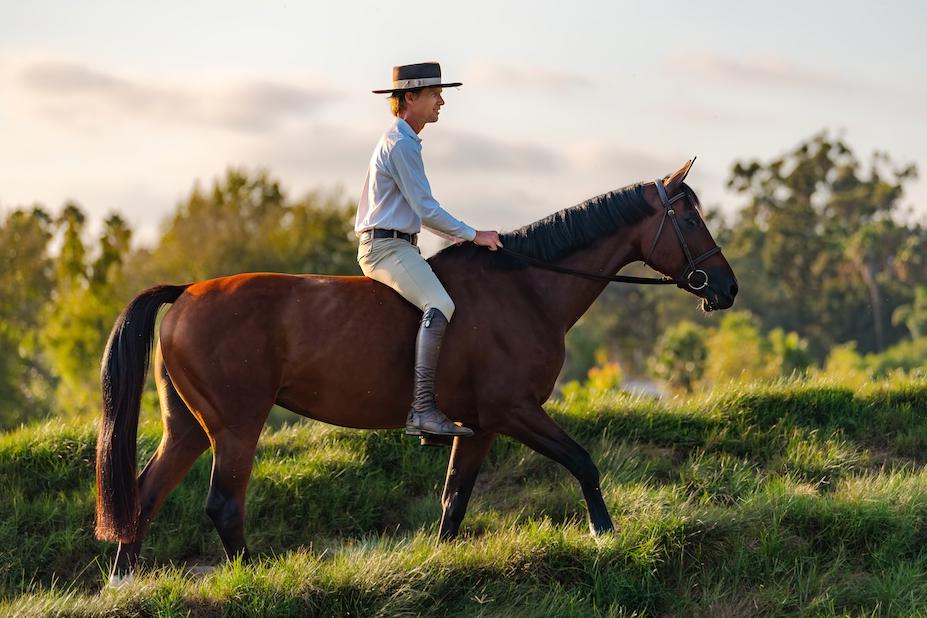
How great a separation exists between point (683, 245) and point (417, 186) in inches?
73.5

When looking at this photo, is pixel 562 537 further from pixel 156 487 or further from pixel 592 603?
pixel 156 487

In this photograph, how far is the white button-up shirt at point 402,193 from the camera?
21.1ft

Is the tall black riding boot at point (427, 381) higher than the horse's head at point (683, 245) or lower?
lower

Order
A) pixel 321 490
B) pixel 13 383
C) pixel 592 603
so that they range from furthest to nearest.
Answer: pixel 13 383 → pixel 321 490 → pixel 592 603

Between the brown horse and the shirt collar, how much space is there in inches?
33.2

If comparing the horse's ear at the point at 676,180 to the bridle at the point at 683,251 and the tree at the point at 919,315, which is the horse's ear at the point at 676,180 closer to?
the bridle at the point at 683,251

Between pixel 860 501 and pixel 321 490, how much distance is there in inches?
165

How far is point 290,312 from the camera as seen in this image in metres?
6.55

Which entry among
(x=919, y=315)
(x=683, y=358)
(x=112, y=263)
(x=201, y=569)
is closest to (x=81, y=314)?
(x=112, y=263)

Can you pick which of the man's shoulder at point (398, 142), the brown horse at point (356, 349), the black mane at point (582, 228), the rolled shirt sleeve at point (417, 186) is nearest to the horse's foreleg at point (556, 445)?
the brown horse at point (356, 349)

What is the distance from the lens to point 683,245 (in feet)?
22.7

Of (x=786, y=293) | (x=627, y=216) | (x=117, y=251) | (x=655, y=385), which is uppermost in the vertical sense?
(x=627, y=216)

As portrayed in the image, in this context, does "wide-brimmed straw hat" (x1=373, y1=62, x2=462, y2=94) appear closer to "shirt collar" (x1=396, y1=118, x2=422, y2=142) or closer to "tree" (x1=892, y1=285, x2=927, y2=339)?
"shirt collar" (x1=396, y1=118, x2=422, y2=142)

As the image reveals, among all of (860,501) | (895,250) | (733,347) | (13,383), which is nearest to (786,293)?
(895,250)
